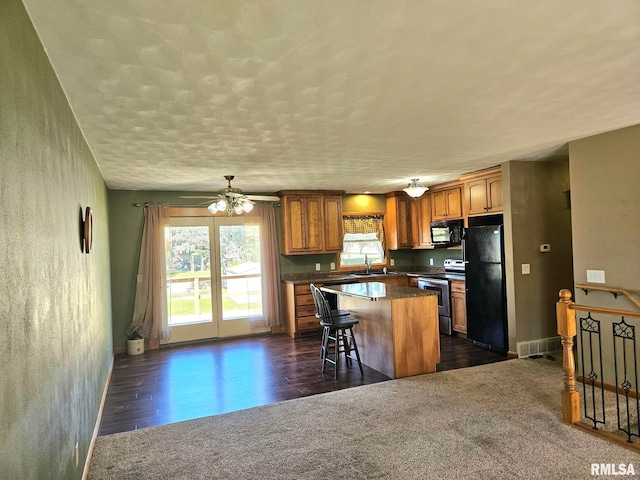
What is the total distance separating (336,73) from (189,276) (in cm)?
499

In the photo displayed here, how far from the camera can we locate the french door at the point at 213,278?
6301 millimetres

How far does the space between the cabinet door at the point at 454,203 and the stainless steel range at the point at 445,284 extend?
0.78 meters

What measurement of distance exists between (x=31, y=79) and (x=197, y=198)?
4917 millimetres

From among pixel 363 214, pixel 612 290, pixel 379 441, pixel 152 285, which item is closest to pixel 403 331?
pixel 379 441

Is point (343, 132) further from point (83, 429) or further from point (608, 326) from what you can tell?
point (608, 326)

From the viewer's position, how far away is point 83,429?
8.50 ft

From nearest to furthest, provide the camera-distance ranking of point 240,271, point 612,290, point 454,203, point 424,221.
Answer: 1. point 612,290
2. point 454,203
3. point 240,271
4. point 424,221

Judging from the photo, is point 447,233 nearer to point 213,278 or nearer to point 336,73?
point 213,278

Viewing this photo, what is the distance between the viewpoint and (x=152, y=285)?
6.00 m

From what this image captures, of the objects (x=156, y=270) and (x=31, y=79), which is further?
(x=156, y=270)

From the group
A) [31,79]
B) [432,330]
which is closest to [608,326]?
[432,330]

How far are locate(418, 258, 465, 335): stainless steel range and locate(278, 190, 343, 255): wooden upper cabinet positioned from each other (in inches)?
67.3

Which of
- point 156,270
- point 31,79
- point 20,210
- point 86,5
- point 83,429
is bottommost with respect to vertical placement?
point 83,429

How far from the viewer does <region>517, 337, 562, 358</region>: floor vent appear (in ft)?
16.0
